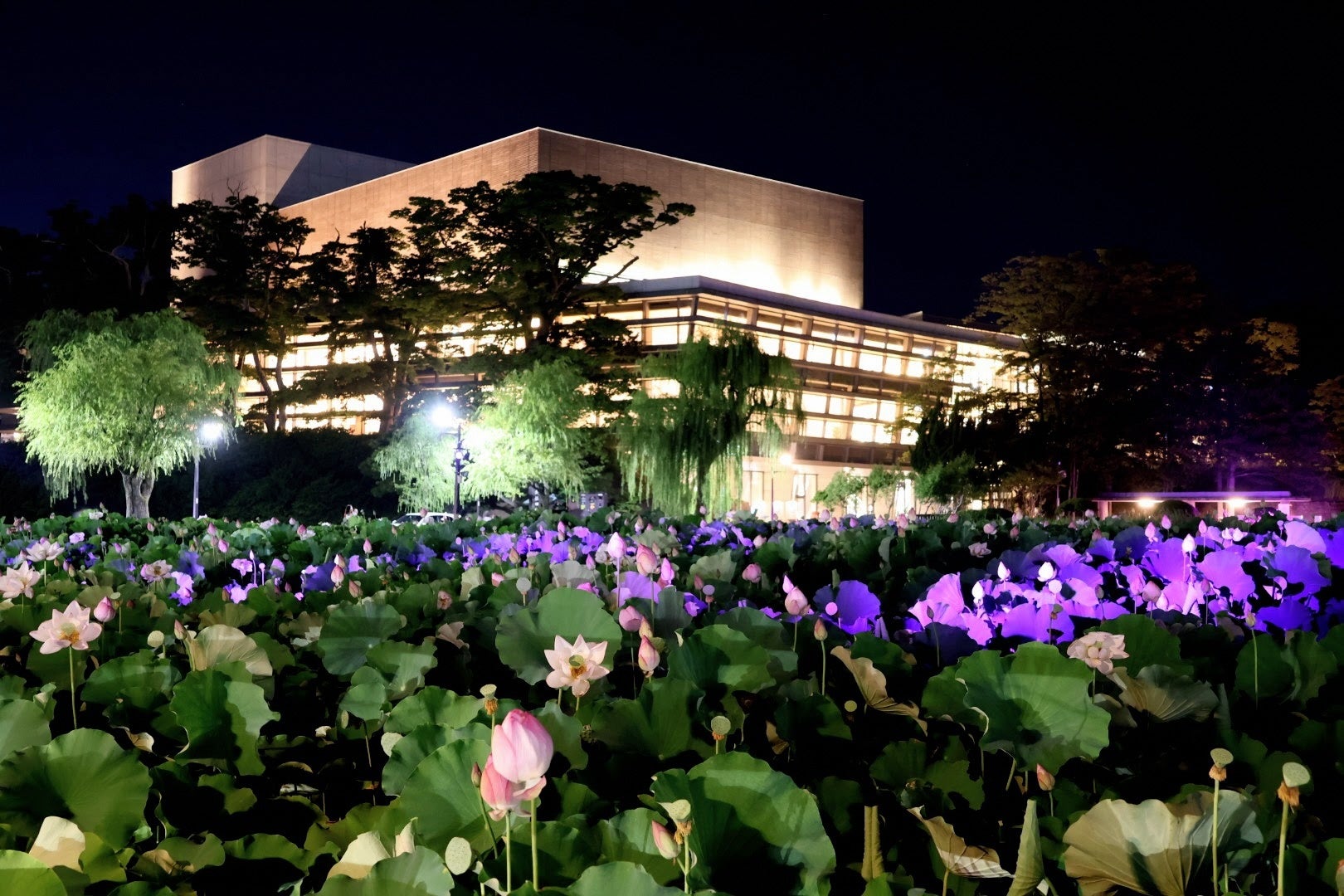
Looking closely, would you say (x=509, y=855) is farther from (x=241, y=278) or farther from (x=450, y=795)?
(x=241, y=278)

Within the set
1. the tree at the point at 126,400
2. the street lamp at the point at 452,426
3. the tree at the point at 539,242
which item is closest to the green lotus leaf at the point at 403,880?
the tree at the point at 126,400

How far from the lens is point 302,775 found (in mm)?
1535

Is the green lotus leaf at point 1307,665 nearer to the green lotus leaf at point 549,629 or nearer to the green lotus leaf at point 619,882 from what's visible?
the green lotus leaf at point 549,629

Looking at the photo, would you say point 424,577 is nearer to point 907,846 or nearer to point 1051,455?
point 907,846

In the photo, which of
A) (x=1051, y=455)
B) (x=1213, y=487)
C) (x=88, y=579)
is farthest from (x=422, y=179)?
(x=88, y=579)

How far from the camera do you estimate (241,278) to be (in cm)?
4391

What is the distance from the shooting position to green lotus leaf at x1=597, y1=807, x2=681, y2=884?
94 cm

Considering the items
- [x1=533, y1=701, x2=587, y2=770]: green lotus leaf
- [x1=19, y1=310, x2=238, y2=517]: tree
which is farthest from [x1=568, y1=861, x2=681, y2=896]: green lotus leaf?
[x1=19, y1=310, x2=238, y2=517]: tree

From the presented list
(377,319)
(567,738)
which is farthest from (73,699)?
(377,319)

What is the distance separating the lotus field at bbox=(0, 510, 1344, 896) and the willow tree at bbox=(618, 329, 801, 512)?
2514 cm

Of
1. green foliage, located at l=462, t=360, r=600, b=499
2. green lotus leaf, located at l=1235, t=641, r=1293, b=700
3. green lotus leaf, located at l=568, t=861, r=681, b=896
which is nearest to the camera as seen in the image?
green lotus leaf, located at l=568, t=861, r=681, b=896

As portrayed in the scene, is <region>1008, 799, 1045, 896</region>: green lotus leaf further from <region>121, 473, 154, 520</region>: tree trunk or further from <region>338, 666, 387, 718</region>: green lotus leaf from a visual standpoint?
<region>121, 473, 154, 520</region>: tree trunk

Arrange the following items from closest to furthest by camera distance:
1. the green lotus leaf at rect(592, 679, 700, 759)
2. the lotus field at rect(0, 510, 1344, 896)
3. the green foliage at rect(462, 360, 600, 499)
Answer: the lotus field at rect(0, 510, 1344, 896)
the green lotus leaf at rect(592, 679, 700, 759)
the green foliage at rect(462, 360, 600, 499)

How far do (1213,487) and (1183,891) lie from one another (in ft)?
166
